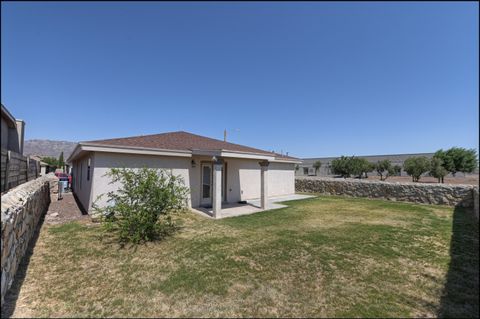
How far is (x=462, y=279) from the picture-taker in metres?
3.90

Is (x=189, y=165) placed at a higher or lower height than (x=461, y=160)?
lower

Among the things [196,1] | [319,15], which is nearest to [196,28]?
[196,1]

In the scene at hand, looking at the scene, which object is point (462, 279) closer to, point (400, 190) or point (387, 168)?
point (400, 190)

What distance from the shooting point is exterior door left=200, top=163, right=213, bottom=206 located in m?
11.0

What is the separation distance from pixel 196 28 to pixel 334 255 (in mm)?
10455

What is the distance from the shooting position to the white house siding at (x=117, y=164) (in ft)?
26.6

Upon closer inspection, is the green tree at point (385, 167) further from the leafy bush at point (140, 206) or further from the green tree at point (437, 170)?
the leafy bush at point (140, 206)

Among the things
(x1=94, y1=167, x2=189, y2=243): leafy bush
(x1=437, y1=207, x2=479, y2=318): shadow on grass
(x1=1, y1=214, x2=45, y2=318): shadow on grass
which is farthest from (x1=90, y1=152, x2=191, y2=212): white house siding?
(x1=437, y1=207, x2=479, y2=318): shadow on grass

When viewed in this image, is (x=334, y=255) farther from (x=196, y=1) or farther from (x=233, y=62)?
(x=233, y=62)

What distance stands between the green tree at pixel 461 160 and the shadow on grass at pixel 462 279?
3037 cm

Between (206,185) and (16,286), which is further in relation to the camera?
(206,185)

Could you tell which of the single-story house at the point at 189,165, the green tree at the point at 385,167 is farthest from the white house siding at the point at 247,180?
the green tree at the point at 385,167

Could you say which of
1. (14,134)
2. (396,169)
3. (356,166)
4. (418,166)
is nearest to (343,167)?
(356,166)

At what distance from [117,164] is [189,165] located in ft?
→ 9.89
